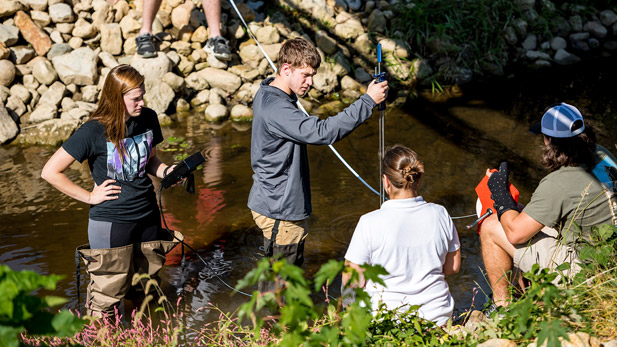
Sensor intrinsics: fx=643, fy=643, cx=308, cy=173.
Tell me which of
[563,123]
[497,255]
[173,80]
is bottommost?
[173,80]

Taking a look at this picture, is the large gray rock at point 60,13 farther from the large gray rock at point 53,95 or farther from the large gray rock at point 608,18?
the large gray rock at point 608,18

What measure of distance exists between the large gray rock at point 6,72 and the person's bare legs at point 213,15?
8.37 ft

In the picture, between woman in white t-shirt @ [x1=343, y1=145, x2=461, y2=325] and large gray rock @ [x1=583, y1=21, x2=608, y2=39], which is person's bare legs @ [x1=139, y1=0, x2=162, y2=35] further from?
large gray rock @ [x1=583, y1=21, x2=608, y2=39]

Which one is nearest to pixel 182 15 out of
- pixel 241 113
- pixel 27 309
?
pixel 241 113

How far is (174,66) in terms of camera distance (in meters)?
8.72

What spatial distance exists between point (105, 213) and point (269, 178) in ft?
3.30

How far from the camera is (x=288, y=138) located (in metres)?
3.71

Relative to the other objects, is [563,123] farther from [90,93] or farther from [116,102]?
[90,93]

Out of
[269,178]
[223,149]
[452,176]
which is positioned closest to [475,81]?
[452,176]

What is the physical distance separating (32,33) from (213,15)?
8.00ft

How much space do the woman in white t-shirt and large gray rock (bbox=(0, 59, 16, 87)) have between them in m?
6.56

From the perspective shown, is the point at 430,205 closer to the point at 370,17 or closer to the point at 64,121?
the point at 64,121

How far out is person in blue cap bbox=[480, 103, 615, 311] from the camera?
346 cm

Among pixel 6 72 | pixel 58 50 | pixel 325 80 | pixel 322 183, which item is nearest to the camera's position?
pixel 322 183
